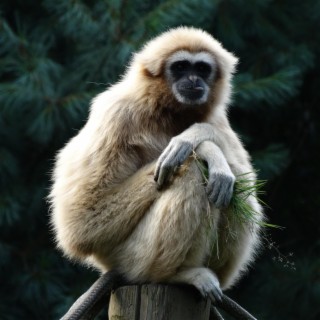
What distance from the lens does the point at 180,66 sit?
22.7ft

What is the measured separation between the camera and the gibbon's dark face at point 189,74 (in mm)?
6750

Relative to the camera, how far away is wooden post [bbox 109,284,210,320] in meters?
5.60

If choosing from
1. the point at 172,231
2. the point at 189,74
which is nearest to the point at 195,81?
the point at 189,74

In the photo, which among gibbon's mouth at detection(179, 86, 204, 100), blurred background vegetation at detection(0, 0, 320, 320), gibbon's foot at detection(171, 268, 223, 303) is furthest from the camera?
blurred background vegetation at detection(0, 0, 320, 320)

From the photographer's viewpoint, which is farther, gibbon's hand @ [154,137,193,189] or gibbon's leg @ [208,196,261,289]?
gibbon's leg @ [208,196,261,289]

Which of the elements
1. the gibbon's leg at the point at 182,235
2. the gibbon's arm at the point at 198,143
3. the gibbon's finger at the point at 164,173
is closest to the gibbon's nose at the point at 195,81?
the gibbon's arm at the point at 198,143

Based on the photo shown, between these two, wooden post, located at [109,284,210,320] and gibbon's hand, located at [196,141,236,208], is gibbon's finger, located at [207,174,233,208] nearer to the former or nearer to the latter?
gibbon's hand, located at [196,141,236,208]

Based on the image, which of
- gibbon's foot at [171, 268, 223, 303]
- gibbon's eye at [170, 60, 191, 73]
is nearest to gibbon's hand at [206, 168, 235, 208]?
gibbon's foot at [171, 268, 223, 303]

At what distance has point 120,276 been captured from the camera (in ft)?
20.3

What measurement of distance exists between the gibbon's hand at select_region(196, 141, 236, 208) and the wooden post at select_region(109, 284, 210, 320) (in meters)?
0.57

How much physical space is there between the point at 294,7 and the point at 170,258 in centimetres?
798

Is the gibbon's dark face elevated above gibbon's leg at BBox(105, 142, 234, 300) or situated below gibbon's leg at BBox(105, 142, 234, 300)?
above

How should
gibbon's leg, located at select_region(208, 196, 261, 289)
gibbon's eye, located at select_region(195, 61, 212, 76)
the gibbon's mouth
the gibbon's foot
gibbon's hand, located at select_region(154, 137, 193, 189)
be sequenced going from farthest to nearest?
gibbon's eye, located at select_region(195, 61, 212, 76), the gibbon's mouth, gibbon's leg, located at select_region(208, 196, 261, 289), gibbon's hand, located at select_region(154, 137, 193, 189), the gibbon's foot

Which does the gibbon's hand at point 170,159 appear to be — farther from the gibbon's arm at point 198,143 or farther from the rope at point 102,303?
the rope at point 102,303
